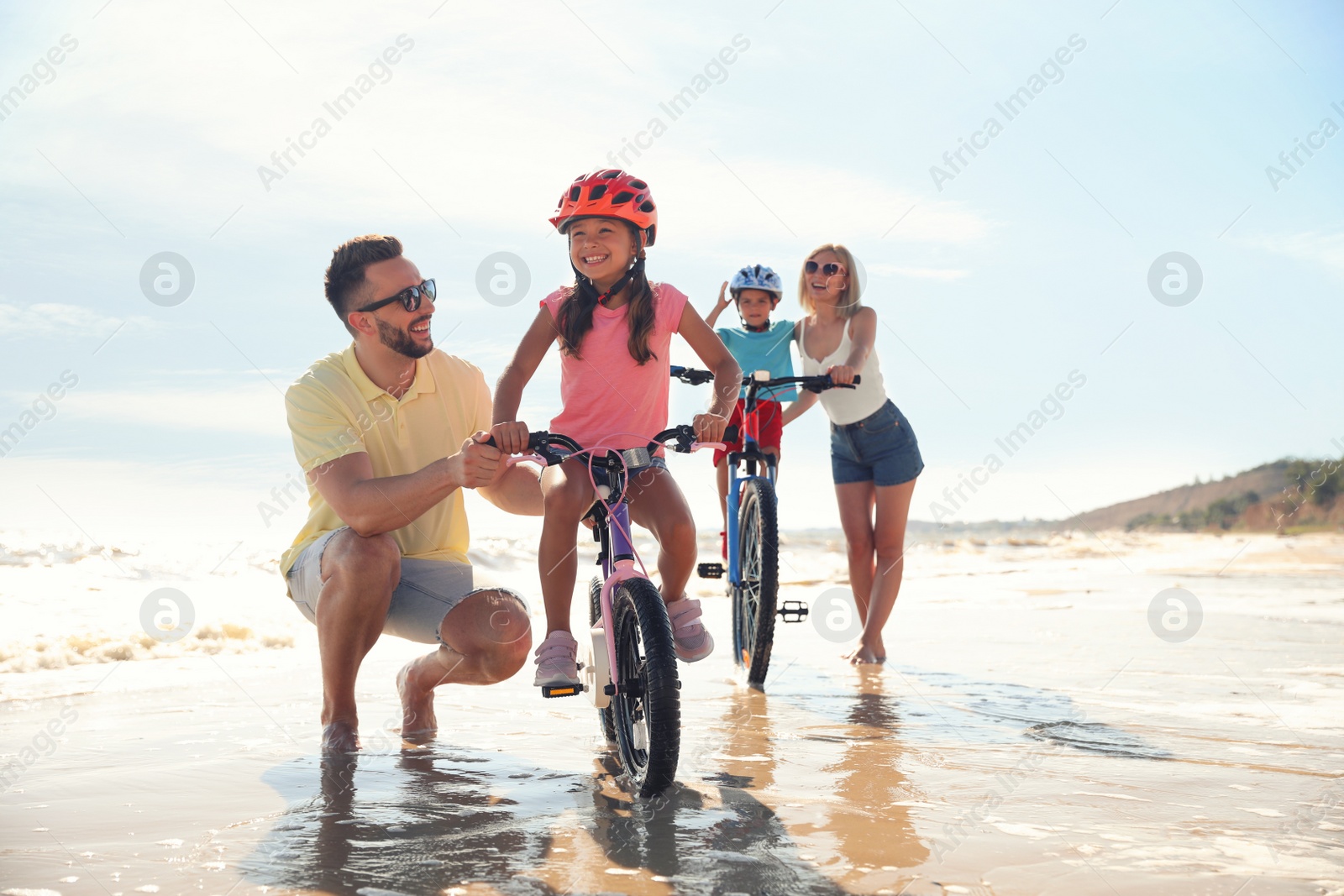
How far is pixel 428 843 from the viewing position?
236 cm

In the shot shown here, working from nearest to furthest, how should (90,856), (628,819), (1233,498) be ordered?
(90,856), (628,819), (1233,498)

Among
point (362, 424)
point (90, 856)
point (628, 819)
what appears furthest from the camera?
point (362, 424)

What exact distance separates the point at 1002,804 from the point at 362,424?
245 cm

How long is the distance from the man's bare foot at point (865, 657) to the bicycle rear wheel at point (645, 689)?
291cm

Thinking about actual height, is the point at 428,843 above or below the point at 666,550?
below

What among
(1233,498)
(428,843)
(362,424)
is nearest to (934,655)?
(362,424)

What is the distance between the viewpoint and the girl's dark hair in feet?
11.6

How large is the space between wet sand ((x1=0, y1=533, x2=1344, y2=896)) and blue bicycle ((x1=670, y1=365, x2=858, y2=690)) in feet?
0.89

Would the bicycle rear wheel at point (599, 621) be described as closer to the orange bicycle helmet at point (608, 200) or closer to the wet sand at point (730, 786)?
the wet sand at point (730, 786)

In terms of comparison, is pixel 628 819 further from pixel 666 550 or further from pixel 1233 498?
pixel 1233 498

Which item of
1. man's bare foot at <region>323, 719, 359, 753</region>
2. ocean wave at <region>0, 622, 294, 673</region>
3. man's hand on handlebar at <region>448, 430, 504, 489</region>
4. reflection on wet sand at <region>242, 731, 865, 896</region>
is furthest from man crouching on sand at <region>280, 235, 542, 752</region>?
ocean wave at <region>0, 622, 294, 673</region>

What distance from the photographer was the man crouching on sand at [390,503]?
10.9 ft

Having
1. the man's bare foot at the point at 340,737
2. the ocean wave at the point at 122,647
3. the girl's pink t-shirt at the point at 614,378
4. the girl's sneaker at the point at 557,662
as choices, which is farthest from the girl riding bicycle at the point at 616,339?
the ocean wave at the point at 122,647

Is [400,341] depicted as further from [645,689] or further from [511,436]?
[645,689]
